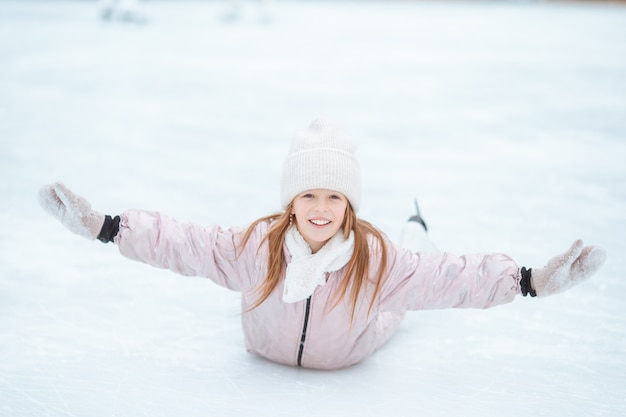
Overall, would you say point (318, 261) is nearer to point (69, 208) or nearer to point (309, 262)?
point (309, 262)

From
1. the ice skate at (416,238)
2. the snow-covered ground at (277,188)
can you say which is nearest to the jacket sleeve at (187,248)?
the snow-covered ground at (277,188)

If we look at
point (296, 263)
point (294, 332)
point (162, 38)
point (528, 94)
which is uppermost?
point (162, 38)

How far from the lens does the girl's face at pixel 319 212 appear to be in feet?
5.48

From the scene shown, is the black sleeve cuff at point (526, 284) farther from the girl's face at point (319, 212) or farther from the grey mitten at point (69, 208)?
the grey mitten at point (69, 208)

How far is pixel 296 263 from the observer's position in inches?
65.7

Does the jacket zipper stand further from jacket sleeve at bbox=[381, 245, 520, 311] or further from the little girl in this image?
jacket sleeve at bbox=[381, 245, 520, 311]

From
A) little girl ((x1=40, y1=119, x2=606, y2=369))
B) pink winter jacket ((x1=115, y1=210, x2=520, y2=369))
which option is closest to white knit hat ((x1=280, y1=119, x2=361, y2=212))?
little girl ((x1=40, y1=119, x2=606, y2=369))

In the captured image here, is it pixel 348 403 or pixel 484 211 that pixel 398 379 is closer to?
pixel 348 403

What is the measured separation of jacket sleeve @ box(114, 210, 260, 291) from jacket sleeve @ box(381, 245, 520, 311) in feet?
1.02

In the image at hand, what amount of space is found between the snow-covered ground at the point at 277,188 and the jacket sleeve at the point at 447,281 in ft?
0.68

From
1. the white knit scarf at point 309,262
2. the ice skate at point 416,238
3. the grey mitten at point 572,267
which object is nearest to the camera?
the grey mitten at point 572,267

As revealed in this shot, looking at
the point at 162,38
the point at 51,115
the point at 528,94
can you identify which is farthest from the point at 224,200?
the point at 162,38

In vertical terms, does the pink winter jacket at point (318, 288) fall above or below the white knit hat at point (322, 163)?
below

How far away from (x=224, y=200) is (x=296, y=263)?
4.79 feet
